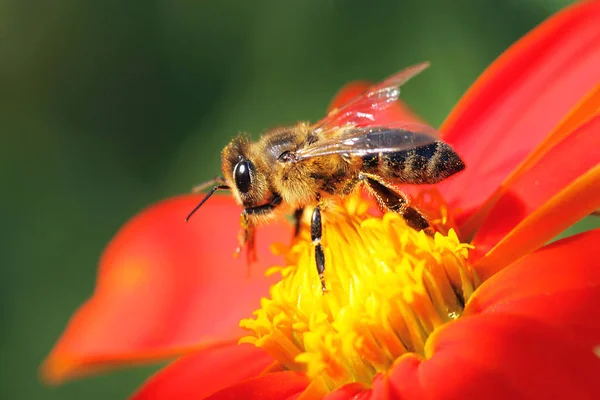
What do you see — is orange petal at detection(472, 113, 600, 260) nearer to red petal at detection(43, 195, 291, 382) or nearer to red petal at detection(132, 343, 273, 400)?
red petal at detection(132, 343, 273, 400)

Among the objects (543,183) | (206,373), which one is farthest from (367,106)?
(206,373)

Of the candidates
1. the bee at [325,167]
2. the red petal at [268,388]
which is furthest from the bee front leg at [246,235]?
the red petal at [268,388]

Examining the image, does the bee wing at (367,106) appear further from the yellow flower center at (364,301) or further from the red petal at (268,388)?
the red petal at (268,388)

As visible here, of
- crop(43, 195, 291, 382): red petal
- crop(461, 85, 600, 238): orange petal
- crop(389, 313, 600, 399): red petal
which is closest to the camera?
crop(389, 313, 600, 399): red petal

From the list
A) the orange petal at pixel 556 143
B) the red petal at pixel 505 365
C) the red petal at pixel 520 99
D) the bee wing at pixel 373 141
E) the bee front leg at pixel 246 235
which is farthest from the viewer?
the bee front leg at pixel 246 235

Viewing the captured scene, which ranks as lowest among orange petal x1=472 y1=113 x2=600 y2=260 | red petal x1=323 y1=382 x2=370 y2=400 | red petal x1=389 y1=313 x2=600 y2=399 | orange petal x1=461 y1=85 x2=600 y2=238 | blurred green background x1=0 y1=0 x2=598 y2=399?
red petal x1=389 y1=313 x2=600 y2=399

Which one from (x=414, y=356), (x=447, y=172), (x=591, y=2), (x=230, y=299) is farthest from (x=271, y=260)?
(x=591, y=2)

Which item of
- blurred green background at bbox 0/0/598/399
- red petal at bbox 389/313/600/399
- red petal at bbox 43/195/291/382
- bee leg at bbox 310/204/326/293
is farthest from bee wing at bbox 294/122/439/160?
blurred green background at bbox 0/0/598/399

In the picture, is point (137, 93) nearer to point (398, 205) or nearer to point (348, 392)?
point (398, 205)
